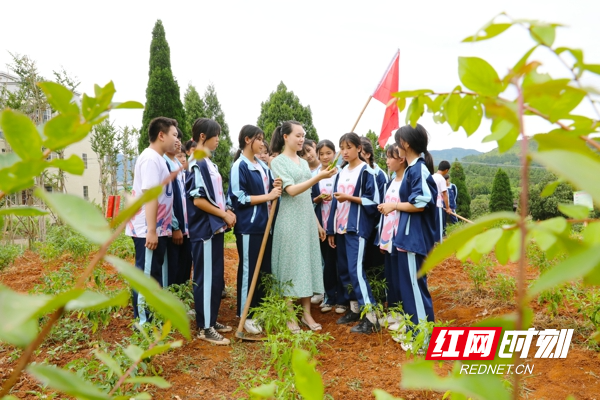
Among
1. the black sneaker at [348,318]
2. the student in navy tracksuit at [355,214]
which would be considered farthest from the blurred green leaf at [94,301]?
the black sneaker at [348,318]

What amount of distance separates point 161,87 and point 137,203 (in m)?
15.3

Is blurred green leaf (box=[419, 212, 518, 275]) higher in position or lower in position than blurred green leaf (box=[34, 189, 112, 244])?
lower

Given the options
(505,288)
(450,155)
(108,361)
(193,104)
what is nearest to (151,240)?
(108,361)

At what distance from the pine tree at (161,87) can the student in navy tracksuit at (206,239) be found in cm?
1154

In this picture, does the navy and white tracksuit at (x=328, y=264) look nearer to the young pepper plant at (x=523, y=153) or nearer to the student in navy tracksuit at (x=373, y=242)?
the student in navy tracksuit at (x=373, y=242)

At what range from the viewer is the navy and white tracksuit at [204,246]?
3.46 metres

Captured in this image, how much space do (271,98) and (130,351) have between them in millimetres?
19554

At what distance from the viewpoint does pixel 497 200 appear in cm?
1609

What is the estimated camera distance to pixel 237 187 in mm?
3670

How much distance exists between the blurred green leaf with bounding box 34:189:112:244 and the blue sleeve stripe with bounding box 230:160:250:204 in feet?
10.7

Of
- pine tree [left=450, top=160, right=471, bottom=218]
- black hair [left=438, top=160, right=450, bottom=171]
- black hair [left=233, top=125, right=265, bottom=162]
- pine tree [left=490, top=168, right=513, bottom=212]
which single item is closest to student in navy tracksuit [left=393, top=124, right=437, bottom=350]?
black hair [left=233, top=125, right=265, bottom=162]

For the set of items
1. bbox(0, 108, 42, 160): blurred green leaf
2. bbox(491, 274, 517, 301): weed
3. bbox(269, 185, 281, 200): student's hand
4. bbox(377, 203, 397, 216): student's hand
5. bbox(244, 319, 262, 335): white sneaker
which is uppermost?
bbox(0, 108, 42, 160): blurred green leaf

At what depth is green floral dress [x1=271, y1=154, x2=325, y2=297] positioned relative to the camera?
149 inches

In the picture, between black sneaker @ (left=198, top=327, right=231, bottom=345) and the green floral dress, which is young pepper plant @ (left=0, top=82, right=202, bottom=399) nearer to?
black sneaker @ (left=198, top=327, right=231, bottom=345)
